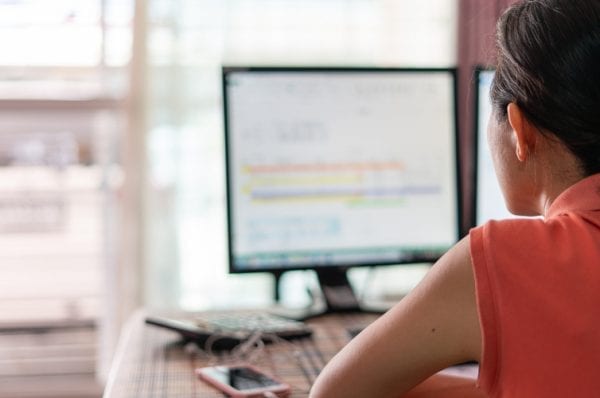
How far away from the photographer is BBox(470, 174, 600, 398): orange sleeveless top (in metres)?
0.73

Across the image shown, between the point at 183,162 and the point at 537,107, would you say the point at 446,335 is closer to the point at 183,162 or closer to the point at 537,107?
the point at 537,107

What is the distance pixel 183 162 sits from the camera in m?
2.76

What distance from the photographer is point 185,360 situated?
1302 millimetres

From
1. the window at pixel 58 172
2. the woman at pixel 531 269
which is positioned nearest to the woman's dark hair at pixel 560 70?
the woman at pixel 531 269

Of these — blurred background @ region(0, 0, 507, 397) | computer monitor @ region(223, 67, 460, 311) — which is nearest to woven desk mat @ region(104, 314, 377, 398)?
computer monitor @ region(223, 67, 460, 311)

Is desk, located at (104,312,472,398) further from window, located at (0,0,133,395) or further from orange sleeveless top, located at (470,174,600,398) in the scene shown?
window, located at (0,0,133,395)

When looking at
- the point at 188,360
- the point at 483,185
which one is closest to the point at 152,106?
the point at 483,185

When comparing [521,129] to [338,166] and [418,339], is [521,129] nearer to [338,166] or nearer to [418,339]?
[418,339]

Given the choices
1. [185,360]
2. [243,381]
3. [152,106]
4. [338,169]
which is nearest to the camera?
[243,381]

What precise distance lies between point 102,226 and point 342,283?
4.68ft

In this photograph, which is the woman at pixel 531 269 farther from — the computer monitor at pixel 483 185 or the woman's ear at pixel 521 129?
the computer monitor at pixel 483 185

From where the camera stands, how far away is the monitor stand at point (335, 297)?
64.5 inches

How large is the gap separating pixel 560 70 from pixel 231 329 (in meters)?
0.79

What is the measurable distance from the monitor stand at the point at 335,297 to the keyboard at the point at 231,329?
0.33 feet
